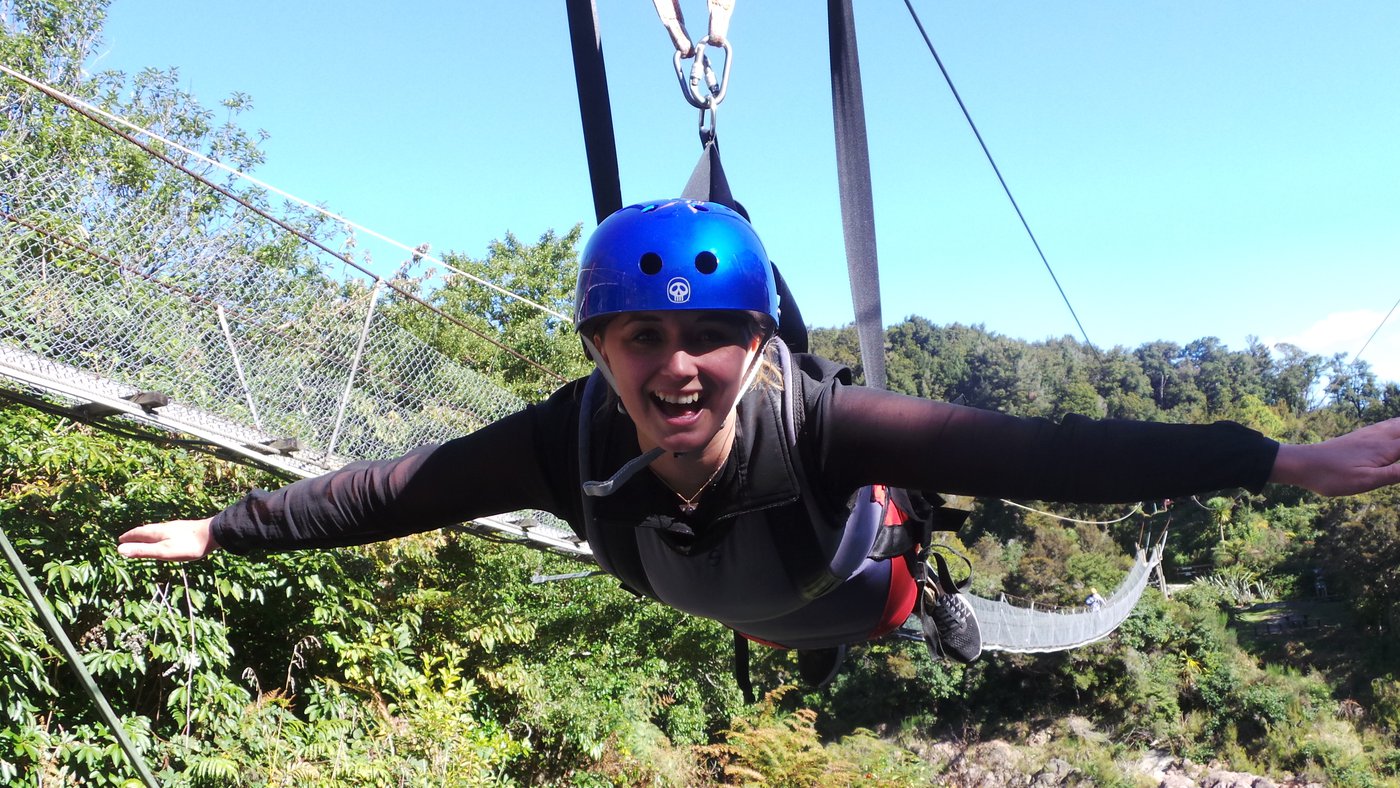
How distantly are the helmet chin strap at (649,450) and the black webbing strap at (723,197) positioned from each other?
0.32m

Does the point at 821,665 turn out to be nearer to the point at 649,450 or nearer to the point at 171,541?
the point at 649,450

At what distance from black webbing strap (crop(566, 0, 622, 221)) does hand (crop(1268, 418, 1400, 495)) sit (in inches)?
44.8

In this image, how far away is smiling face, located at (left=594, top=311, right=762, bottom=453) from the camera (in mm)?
1340

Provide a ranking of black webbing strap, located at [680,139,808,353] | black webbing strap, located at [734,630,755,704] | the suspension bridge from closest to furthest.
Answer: black webbing strap, located at [680,139,808,353], black webbing strap, located at [734,630,755,704], the suspension bridge

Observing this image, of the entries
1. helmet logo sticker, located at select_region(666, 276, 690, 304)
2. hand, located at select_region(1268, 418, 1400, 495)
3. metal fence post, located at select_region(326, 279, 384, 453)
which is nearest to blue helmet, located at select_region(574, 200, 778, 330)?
helmet logo sticker, located at select_region(666, 276, 690, 304)

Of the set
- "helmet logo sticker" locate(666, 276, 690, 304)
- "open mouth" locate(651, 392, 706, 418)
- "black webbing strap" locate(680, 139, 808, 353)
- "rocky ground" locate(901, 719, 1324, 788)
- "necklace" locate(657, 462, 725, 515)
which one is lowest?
"rocky ground" locate(901, 719, 1324, 788)

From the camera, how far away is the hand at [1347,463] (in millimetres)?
1192

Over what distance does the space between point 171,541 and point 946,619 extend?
235cm

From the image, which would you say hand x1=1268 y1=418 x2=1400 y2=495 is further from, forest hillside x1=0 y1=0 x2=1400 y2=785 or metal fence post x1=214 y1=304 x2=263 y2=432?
metal fence post x1=214 y1=304 x2=263 y2=432

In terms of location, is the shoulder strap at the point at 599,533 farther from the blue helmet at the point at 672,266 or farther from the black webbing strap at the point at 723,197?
the black webbing strap at the point at 723,197

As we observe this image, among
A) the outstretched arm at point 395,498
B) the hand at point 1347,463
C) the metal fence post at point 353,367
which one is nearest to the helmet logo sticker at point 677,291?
the outstretched arm at point 395,498

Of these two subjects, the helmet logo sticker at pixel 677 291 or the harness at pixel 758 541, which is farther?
the harness at pixel 758 541

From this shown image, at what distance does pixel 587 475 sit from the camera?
4.89ft

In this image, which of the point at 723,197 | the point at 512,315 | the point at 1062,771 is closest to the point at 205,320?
the point at 723,197
